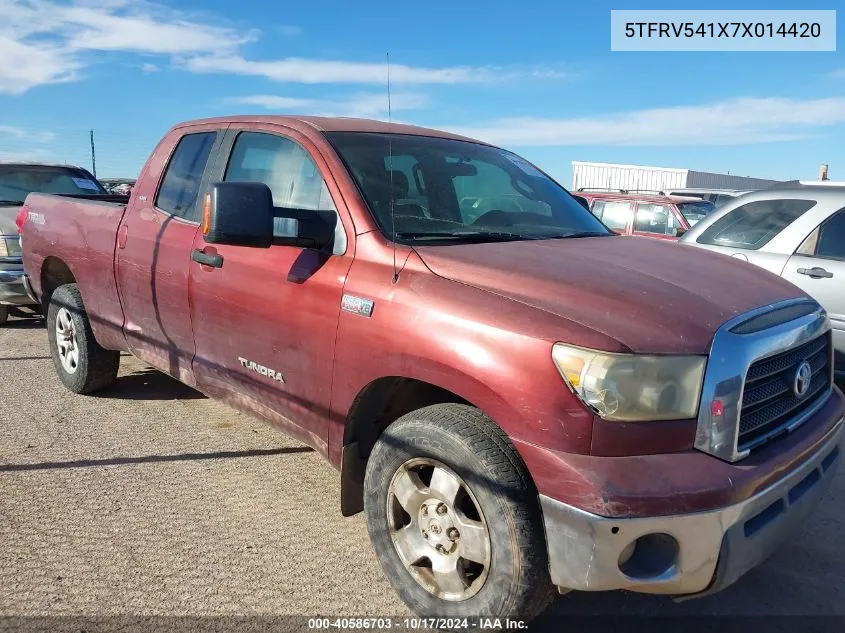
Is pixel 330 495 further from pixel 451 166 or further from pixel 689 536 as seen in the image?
pixel 689 536

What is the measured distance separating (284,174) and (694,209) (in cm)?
967

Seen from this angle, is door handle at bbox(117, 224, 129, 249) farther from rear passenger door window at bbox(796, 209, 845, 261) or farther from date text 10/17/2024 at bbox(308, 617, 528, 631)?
rear passenger door window at bbox(796, 209, 845, 261)

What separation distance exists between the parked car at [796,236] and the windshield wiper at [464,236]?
281cm

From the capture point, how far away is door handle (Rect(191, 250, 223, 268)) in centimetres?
337

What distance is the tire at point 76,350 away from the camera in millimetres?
4832

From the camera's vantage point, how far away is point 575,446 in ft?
6.69

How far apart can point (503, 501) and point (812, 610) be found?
1.53 m

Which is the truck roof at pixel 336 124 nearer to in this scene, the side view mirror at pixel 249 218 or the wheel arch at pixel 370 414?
the side view mirror at pixel 249 218

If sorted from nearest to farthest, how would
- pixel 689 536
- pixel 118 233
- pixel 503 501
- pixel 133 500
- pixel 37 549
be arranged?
pixel 689 536
pixel 503 501
pixel 37 549
pixel 133 500
pixel 118 233

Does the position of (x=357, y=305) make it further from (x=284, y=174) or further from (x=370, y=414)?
(x=284, y=174)

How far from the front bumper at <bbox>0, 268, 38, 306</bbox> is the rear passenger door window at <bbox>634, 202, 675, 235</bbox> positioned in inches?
357

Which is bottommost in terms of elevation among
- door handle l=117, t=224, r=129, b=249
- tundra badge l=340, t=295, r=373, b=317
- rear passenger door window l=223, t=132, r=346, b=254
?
tundra badge l=340, t=295, r=373, b=317

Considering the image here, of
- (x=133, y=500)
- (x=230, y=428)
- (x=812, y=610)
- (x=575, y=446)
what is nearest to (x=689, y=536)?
(x=575, y=446)

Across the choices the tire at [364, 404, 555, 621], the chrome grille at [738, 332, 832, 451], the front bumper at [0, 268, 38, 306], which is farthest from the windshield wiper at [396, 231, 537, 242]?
the front bumper at [0, 268, 38, 306]
